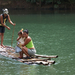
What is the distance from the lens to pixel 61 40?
58.1 ft

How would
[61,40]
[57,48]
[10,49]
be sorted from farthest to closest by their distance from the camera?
[61,40], [57,48], [10,49]

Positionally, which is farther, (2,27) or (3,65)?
(2,27)

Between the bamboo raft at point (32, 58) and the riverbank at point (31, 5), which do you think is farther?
the riverbank at point (31, 5)

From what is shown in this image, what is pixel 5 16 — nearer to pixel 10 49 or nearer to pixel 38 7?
pixel 10 49

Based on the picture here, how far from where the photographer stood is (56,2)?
4831 centimetres

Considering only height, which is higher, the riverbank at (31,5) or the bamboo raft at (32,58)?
the bamboo raft at (32,58)

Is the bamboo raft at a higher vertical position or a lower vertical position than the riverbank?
higher

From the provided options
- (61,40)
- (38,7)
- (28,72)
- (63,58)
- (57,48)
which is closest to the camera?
(28,72)

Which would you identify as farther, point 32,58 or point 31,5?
point 31,5

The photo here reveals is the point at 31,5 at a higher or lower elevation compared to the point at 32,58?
lower

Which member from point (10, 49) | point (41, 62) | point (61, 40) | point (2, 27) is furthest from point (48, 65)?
point (61, 40)

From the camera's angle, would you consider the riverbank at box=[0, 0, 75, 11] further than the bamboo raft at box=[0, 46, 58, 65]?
Yes

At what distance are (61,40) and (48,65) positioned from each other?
663 cm

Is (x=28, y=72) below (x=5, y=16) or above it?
below
